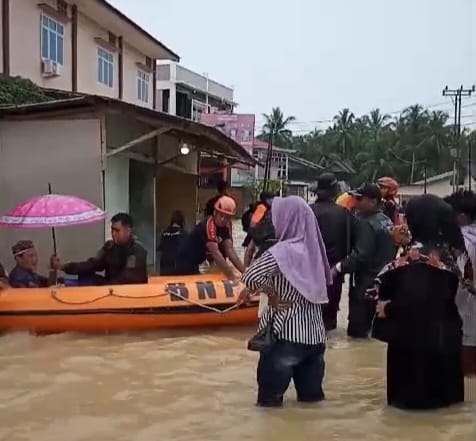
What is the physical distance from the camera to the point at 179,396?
6.09m

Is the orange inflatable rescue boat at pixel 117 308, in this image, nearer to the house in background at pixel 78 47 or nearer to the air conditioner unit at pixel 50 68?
the house in background at pixel 78 47

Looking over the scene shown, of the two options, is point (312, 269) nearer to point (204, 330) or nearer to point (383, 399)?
point (383, 399)

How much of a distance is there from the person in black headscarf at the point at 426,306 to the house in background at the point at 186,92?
3052 cm

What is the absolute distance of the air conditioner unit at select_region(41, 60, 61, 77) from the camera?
1700cm

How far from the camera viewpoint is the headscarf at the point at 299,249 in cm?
485

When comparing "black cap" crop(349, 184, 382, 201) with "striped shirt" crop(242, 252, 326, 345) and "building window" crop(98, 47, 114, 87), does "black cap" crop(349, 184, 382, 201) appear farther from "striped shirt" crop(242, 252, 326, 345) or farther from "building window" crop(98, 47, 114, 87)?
"building window" crop(98, 47, 114, 87)

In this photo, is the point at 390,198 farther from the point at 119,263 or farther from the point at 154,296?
the point at 119,263

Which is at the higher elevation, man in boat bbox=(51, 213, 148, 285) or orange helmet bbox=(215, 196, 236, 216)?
orange helmet bbox=(215, 196, 236, 216)

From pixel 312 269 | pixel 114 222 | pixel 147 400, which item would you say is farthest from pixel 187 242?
pixel 312 269

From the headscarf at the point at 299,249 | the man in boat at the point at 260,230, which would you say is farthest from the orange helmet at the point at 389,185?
the headscarf at the point at 299,249

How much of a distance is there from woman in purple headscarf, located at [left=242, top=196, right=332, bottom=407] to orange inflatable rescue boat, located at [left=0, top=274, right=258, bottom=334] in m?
3.39

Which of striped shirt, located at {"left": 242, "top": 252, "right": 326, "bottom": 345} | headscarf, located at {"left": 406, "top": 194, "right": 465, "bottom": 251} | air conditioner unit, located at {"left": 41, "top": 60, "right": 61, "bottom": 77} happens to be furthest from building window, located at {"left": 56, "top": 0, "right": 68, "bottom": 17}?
headscarf, located at {"left": 406, "top": 194, "right": 465, "bottom": 251}

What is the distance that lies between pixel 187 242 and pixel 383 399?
13.0ft

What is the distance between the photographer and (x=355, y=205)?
317 inches
